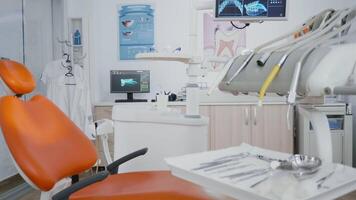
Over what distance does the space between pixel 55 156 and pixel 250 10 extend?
1037 mm

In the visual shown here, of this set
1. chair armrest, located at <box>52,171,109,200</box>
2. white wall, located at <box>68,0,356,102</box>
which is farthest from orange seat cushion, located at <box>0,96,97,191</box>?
white wall, located at <box>68,0,356,102</box>

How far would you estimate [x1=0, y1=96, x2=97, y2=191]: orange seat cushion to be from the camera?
4.15 feet

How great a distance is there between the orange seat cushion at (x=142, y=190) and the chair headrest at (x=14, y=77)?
56 centimetres

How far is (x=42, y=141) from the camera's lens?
55.4 inches

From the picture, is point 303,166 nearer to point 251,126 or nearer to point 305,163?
point 305,163

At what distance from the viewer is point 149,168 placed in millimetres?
1889

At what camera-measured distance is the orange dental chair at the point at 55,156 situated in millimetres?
1264

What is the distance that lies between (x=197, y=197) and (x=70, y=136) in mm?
720

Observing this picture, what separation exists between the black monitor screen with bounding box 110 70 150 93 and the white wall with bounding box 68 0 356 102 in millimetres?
275

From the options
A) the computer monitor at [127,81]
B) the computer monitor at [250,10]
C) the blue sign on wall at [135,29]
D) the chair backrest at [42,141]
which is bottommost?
the chair backrest at [42,141]

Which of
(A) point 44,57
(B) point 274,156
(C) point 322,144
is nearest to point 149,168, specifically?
(B) point 274,156

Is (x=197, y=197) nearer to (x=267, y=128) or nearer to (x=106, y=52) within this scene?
(x=267, y=128)

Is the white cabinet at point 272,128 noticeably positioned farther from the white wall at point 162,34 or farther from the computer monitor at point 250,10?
the computer monitor at point 250,10

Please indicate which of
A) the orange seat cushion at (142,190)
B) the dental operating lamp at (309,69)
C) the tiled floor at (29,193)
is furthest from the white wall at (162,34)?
the dental operating lamp at (309,69)
